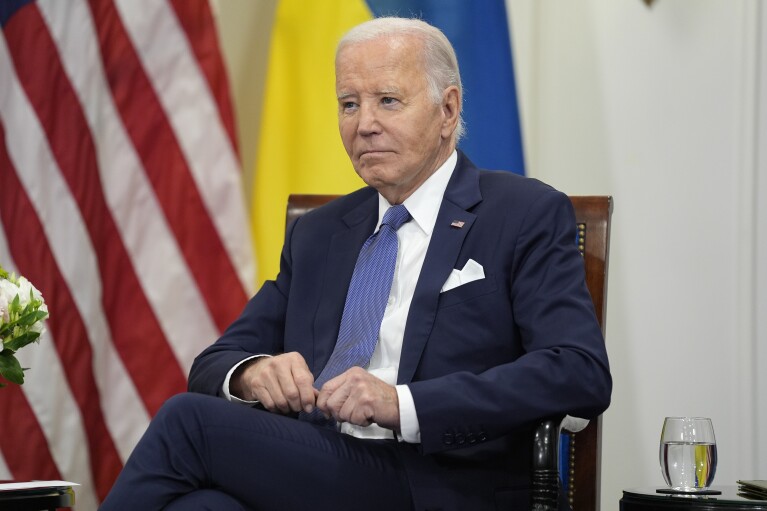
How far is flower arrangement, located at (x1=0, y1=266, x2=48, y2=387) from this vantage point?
1.71 m

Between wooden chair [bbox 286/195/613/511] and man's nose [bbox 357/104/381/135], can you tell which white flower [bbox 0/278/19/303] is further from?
wooden chair [bbox 286/195/613/511]

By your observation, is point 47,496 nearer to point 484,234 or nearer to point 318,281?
point 318,281

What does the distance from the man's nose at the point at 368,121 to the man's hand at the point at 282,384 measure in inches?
20.5

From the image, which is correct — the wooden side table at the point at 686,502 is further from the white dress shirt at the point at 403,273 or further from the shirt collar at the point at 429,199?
the shirt collar at the point at 429,199

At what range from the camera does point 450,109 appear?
2.18 meters

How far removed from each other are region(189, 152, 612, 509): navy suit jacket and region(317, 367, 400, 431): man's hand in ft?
0.17

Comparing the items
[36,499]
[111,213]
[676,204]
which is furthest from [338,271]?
[676,204]

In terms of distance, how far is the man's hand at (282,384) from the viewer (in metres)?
1.77

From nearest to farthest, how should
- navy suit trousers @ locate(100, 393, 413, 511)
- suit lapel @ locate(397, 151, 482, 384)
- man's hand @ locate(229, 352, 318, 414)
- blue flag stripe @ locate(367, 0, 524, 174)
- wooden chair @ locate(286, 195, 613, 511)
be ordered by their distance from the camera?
1. navy suit trousers @ locate(100, 393, 413, 511)
2. man's hand @ locate(229, 352, 318, 414)
3. suit lapel @ locate(397, 151, 482, 384)
4. wooden chair @ locate(286, 195, 613, 511)
5. blue flag stripe @ locate(367, 0, 524, 174)

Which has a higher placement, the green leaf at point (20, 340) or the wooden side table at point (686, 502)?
the green leaf at point (20, 340)

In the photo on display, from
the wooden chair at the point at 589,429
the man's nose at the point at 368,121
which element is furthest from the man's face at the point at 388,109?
the wooden chair at the point at 589,429

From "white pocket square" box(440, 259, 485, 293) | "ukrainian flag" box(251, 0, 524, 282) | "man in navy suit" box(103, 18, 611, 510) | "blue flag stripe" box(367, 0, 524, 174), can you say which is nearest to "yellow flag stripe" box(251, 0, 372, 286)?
Result: "ukrainian flag" box(251, 0, 524, 282)

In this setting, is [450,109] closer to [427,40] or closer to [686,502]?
[427,40]

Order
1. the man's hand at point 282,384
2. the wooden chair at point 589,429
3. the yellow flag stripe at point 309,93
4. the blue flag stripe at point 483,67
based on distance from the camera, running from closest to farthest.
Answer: the man's hand at point 282,384, the wooden chair at point 589,429, the blue flag stripe at point 483,67, the yellow flag stripe at point 309,93
